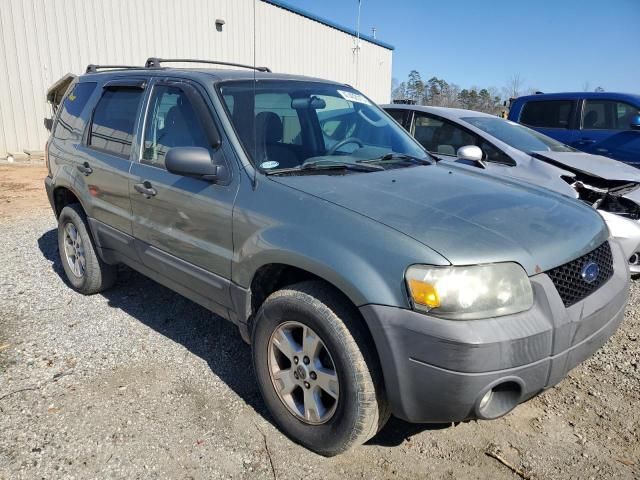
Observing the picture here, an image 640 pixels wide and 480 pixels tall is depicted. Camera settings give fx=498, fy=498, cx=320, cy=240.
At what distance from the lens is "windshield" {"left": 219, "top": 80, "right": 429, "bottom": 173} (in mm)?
2855

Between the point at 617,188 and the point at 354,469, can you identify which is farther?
the point at 617,188

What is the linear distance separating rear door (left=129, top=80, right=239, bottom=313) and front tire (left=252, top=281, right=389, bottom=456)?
1.52 ft

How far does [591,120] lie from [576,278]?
22.9ft

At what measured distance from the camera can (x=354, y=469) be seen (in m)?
2.38

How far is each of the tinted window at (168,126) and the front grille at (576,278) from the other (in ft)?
6.55

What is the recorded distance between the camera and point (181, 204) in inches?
117

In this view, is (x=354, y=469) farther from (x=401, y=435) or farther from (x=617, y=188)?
(x=617, y=188)

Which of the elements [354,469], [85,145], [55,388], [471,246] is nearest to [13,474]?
[55,388]

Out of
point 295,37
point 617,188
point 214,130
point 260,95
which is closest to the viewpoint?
point 214,130

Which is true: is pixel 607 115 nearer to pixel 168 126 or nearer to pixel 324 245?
pixel 168 126

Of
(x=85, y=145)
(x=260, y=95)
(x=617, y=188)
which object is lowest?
(x=617, y=188)

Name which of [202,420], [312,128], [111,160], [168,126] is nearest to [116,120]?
[111,160]

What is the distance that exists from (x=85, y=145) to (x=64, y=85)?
34.2 ft

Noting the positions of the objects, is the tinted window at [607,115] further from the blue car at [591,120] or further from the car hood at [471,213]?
the car hood at [471,213]
